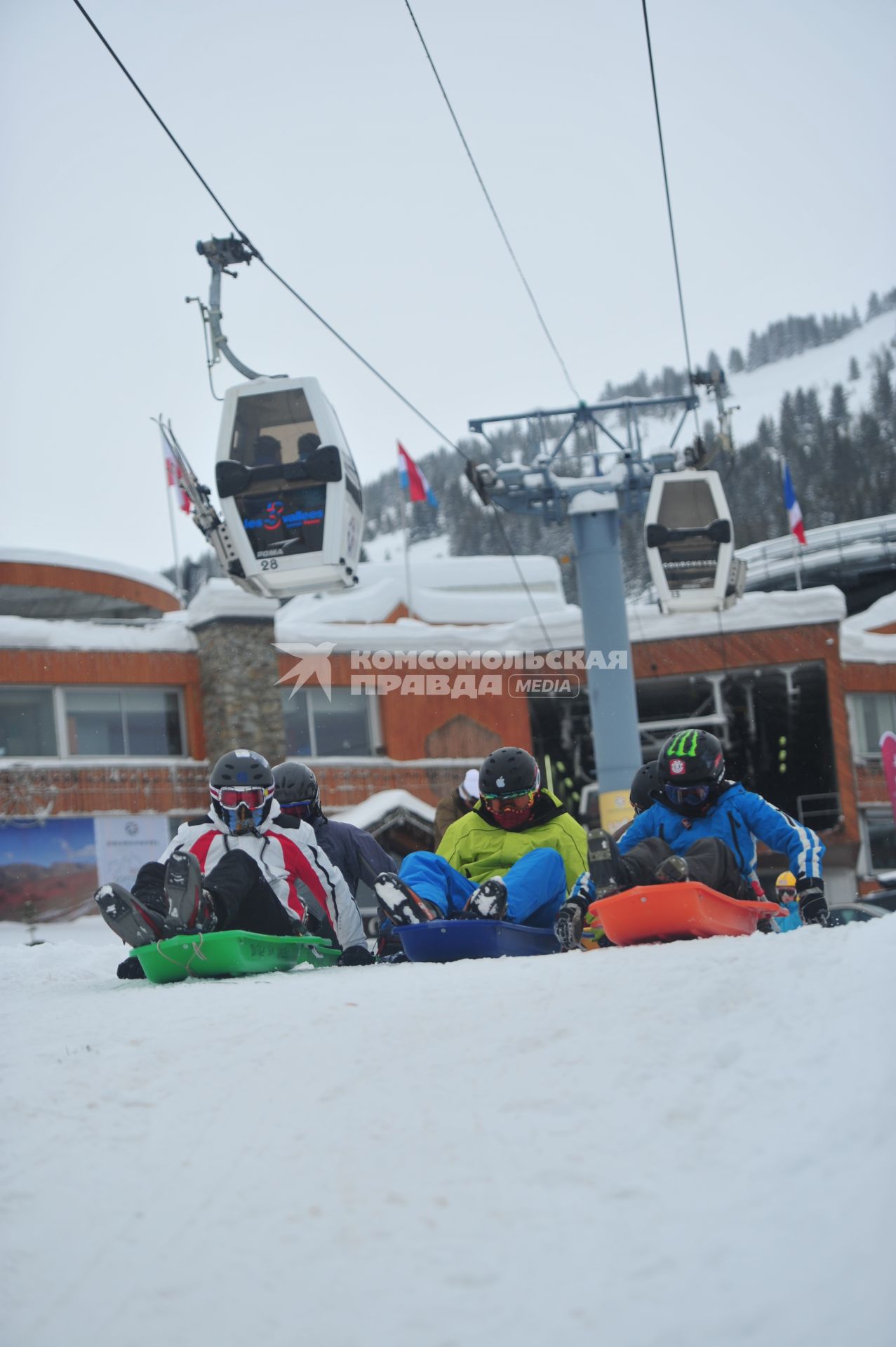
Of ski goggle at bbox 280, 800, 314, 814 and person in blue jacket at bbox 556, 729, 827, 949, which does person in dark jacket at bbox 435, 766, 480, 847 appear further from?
person in blue jacket at bbox 556, 729, 827, 949

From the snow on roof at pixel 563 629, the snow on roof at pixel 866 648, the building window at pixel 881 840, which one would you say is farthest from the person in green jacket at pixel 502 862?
the building window at pixel 881 840

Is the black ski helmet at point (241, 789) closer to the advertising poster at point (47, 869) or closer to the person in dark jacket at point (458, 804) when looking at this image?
the person in dark jacket at point (458, 804)

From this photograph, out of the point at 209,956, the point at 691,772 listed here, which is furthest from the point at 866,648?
the point at 209,956

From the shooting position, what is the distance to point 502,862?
8.03 metres

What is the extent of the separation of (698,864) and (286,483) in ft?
27.2

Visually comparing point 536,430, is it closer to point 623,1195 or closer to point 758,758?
point 758,758

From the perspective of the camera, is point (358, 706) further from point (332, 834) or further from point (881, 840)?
point (332, 834)

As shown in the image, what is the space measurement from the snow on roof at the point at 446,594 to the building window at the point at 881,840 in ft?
31.7

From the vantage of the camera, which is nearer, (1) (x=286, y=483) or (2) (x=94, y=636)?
(1) (x=286, y=483)

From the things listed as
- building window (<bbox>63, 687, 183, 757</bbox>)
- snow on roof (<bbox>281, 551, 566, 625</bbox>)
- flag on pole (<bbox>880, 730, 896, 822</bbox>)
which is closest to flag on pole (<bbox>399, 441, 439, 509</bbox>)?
snow on roof (<bbox>281, 551, 566, 625</bbox>)

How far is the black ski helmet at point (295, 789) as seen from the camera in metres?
8.56

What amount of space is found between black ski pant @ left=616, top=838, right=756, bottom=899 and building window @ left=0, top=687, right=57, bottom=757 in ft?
68.8

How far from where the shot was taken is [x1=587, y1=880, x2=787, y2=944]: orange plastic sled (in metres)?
6.21

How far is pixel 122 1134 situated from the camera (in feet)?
12.2
